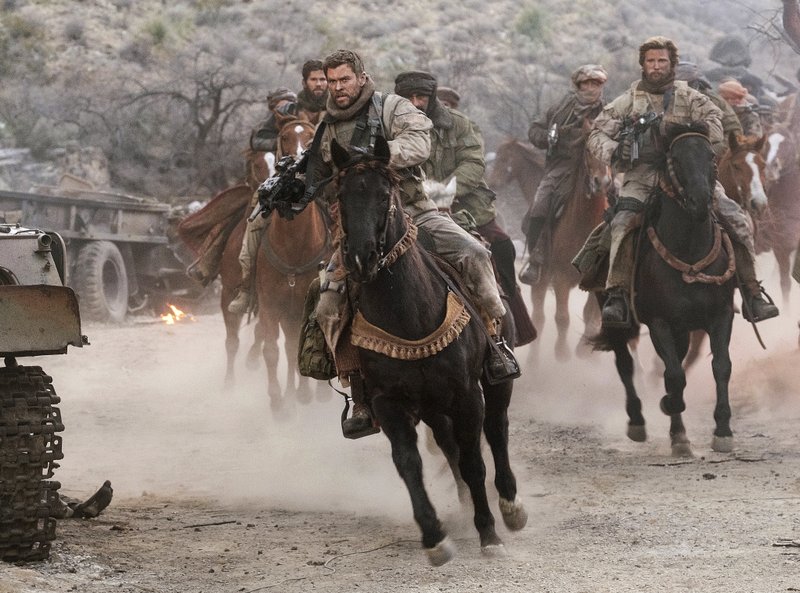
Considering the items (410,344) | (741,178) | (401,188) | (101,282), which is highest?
(401,188)

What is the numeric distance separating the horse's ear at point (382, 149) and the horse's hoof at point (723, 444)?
5.14 m

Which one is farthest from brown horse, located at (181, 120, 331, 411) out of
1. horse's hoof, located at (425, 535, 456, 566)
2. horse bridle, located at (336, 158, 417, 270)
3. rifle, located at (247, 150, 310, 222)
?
horse's hoof, located at (425, 535, 456, 566)

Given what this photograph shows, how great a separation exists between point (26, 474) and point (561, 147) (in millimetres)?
10136

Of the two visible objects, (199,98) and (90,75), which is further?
(90,75)

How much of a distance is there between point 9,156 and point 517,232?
1046 centimetres

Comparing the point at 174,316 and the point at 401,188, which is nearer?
the point at 401,188

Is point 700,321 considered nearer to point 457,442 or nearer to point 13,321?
point 457,442

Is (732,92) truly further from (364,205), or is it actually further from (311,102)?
(364,205)

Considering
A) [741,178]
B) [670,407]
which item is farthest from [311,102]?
[670,407]

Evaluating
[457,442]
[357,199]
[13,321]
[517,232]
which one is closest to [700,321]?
[457,442]

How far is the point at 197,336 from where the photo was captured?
20.2 meters

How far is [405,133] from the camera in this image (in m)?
7.84

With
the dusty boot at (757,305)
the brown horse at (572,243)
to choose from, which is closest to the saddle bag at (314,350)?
the dusty boot at (757,305)

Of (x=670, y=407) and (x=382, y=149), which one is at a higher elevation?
(x=382, y=149)
